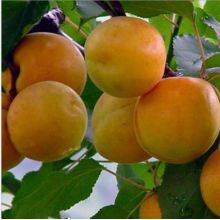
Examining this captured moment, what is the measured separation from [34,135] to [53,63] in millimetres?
94

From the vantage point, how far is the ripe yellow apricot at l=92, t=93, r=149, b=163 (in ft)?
2.38

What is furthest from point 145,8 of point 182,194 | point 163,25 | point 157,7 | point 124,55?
point 163,25

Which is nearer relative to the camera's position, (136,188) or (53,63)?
(53,63)

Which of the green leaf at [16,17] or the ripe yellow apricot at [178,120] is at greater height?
the green leaf at [16,17]

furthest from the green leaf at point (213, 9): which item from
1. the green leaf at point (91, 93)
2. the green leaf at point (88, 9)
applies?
the green leaf at point (88, 9)

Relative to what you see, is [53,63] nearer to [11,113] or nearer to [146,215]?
[11,113]

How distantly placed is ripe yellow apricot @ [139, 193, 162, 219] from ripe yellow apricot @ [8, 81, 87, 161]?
0.17 m

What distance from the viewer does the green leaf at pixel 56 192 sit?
906 mm

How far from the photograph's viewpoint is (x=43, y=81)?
709 millimetres

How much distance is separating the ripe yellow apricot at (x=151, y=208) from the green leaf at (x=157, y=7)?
24 centimetres

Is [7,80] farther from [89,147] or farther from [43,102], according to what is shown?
[89,147]

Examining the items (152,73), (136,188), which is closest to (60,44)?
(152,73)

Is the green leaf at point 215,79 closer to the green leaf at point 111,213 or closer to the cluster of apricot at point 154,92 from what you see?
the cluster of apricot at point 154,92

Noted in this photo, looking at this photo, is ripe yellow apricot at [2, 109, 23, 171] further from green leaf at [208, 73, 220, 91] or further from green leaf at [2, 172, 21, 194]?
green leaf at [2, 172, 21, 194]
